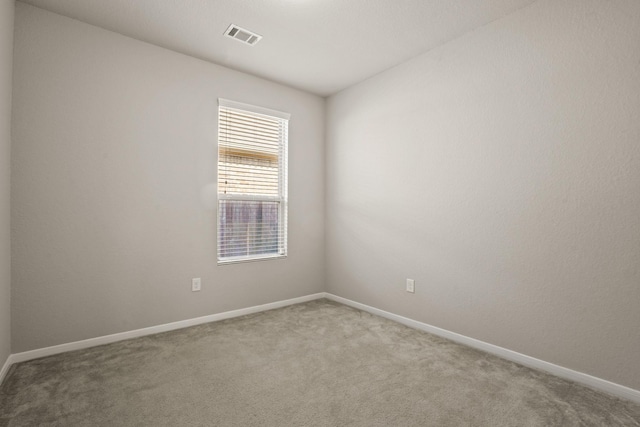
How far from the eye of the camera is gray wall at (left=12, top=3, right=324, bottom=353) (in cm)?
242

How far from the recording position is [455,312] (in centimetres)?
284

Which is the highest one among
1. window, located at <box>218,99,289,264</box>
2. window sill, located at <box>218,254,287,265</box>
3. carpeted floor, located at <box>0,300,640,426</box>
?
window, located at <box>218,99,289,264</box>

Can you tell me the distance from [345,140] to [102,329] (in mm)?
3167

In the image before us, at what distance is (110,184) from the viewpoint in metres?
2.73

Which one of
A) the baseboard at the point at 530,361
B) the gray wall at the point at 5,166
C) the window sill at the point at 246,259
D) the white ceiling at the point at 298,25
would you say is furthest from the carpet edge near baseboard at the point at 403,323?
the white ceiling at the point at 298,25

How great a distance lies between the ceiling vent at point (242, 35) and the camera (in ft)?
8.87

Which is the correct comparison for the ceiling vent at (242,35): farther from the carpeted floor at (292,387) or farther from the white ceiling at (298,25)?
the carpeted floor at (292,387)

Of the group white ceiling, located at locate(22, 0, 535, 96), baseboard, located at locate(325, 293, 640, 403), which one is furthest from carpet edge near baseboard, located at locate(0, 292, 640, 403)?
white ceiling, located at locate(22, 0, 535, 96)

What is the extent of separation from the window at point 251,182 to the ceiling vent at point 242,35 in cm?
69

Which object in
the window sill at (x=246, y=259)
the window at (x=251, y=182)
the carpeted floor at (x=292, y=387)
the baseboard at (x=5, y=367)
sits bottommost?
the carpeted floor at (x=292, y=387)

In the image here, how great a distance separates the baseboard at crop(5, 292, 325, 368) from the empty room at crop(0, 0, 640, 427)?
0.7 inches

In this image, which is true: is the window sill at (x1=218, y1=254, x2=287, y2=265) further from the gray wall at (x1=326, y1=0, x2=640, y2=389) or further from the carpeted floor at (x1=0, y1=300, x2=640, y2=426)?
the gray wall at (x1=326, y1=0, x2=640, y2=389)

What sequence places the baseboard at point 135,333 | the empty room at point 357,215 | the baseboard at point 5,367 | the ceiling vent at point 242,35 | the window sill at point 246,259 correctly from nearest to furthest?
1. the empty room at point 357,215
2. the baseboard at point 5,367
3. the baseboard at point 135,333
4. the ceiling vent at point 242,35
5. the window sill at point 246,259

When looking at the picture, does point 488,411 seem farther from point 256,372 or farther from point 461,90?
point 461,90
